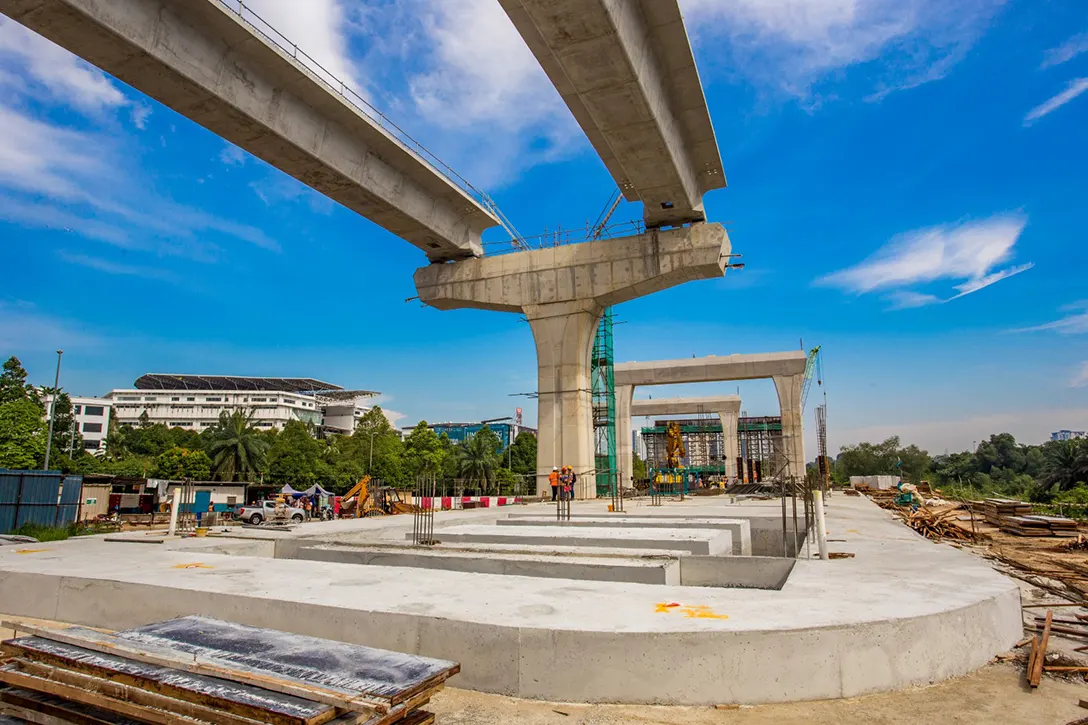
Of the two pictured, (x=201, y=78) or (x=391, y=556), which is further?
(x=201, y=78)

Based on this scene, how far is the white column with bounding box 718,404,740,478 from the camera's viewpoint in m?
69.3

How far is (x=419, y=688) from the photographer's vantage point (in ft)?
11.9

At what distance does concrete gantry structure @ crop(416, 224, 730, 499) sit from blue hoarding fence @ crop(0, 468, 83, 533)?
53.1 ft

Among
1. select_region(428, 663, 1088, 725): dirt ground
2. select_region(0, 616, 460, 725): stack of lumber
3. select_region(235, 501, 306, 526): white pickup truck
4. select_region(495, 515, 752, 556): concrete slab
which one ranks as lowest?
select_region(235, 501, 306, 526): white pickup truck

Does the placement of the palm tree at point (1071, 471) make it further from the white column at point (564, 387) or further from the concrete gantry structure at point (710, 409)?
the white column at point (564, 387)

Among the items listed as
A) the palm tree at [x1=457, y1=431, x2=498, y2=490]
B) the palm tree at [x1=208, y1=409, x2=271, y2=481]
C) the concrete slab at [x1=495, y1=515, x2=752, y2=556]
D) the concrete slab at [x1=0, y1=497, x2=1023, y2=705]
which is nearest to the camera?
the concrete slab at [x1=0, y1=497, x2=1023, y2=705]

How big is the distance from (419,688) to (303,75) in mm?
18840

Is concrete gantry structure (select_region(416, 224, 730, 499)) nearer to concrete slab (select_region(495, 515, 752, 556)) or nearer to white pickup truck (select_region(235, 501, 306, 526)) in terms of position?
white pickup truck (select_region(235, 501, 306, 526))

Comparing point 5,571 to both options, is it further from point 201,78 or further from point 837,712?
point 201,78

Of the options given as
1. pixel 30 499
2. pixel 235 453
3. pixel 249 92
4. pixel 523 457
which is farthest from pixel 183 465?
pixel 523 457

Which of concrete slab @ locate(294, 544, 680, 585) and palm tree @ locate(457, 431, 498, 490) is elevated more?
palm tree @ locate(457, 431, 498, 490)

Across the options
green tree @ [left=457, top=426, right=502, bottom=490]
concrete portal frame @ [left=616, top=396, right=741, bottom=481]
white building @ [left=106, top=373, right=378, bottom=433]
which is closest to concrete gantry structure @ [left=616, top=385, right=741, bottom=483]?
concrete portal frame @ [left=616, top=396, right=741, bottom=481]

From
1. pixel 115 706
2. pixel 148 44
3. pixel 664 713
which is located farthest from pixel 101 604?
pixel 148 44

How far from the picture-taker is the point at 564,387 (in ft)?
95.9
